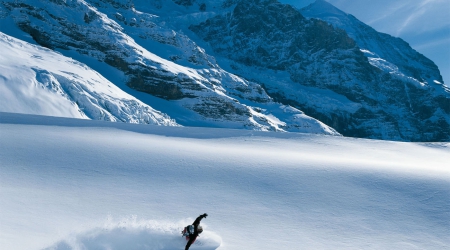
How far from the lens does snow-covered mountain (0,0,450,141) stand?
62844mm

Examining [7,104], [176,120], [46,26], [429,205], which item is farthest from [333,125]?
[429,205]

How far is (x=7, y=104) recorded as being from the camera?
27891mm

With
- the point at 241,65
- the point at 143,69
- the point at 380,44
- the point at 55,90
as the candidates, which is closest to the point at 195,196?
the point at 55,90

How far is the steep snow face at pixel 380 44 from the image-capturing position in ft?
527

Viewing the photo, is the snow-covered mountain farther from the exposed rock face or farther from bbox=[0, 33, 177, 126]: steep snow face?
bbox=[0, 33, 177, 126]: steep snow face

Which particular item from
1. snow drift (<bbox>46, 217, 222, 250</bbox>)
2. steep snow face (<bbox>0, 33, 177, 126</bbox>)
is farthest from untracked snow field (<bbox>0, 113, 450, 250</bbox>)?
steep snow face (<bbox>0, 33, 177, 126</bbox>)

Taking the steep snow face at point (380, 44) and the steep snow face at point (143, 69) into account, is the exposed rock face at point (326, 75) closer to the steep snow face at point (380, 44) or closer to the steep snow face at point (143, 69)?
the steep snow face at point (380, 44)

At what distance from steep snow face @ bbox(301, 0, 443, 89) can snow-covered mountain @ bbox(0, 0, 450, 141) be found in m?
1.41

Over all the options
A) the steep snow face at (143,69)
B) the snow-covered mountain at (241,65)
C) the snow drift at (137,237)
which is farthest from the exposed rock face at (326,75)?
the snow drift at (137,237)

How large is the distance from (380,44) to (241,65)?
100714 millimetres

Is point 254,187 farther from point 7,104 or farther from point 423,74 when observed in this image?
point 423,74

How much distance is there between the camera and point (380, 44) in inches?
6885

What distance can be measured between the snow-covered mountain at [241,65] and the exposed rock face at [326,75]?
15.9 inches

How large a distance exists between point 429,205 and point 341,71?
123 m
